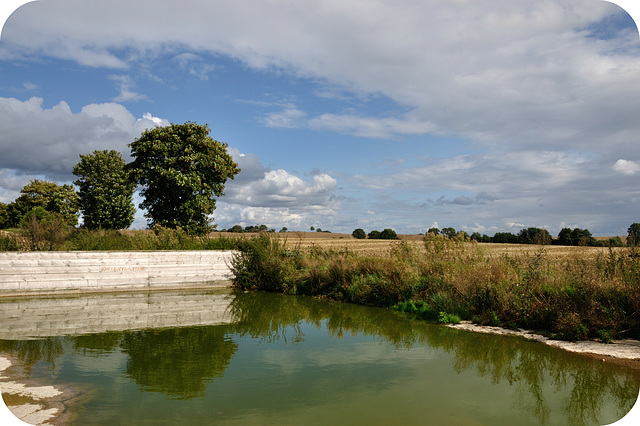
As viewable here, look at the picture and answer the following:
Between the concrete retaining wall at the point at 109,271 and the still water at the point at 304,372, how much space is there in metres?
3.96

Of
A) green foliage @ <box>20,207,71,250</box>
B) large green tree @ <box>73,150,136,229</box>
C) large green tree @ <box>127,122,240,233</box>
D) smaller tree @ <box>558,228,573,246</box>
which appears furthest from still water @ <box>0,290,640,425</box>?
smaller tree @ <box>558,228,573,246</box>

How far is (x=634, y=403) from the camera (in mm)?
5246

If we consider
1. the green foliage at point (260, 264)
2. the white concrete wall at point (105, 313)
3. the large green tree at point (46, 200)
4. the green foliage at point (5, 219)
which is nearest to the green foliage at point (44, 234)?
the white concrete wall at point (105, 313)

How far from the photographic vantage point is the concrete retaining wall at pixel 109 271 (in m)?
13.8

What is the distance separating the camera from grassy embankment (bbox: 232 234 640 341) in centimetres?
823

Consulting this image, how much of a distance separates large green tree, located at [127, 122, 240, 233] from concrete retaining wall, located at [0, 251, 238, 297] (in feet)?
20.2

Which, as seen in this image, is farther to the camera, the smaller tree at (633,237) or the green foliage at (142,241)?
the green foliage at (142,241)

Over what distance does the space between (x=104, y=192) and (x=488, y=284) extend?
32567mm

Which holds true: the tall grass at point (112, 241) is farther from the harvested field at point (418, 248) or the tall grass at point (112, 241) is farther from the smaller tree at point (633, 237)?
the smaller tree at point (633, 237)

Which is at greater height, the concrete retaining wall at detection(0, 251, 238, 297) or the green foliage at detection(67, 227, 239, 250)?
the green foliage at detection(67, 227, 239, 250)

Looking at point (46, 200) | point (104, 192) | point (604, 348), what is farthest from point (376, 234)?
point (604, 348)

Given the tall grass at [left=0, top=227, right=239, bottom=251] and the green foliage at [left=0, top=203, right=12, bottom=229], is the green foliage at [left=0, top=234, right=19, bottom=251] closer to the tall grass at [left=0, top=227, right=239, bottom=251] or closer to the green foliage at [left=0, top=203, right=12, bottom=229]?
the tall grass at [left=0, top=227, right=239, bottom=251]

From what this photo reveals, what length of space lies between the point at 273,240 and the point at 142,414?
13.5m

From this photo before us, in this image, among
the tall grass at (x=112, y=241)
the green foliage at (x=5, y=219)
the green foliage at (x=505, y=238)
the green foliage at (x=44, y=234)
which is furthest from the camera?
the green foliage at (x=5, y=219)
